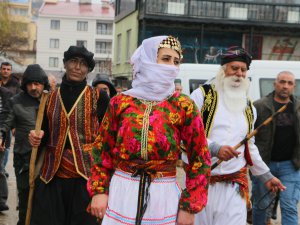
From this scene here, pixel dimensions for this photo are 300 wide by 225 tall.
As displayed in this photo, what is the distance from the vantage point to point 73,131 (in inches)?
201

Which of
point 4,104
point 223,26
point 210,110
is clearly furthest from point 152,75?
point 223,26

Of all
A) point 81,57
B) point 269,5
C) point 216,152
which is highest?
point 269,5

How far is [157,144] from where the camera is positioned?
3508 millimetres

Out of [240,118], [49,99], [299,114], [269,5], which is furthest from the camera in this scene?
[269,5]

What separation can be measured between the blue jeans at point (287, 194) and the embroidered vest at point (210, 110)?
Answer: 6.05 feet

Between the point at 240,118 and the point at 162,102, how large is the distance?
1.35m

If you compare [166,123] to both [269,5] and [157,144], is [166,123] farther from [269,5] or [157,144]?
[269,5]

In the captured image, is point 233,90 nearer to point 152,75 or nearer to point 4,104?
point 152,75

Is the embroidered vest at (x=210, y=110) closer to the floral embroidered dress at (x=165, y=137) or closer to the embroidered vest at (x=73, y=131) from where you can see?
the embroidered vest at (x=73, y=131)

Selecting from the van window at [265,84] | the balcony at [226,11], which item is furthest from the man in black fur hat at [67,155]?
the balcony at [226,11]

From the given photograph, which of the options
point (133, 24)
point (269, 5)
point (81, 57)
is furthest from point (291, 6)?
point (81, 57)

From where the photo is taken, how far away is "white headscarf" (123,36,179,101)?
3.57m

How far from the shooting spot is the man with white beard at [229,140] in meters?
4.60

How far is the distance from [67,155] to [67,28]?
76.1m
